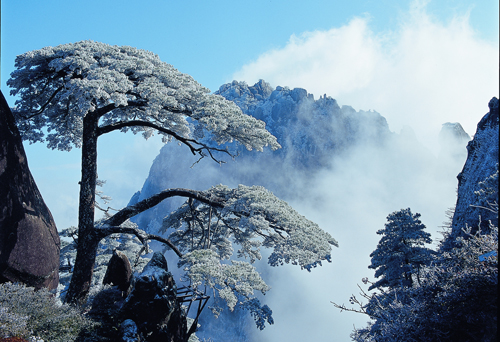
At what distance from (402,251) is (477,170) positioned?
13.0 ft

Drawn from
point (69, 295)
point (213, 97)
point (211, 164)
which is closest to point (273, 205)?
point (213, 97)

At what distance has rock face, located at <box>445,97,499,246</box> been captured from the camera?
745 cm

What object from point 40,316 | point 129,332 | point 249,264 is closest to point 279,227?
point 249,264

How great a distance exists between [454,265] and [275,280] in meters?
68.9

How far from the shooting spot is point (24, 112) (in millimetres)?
9125

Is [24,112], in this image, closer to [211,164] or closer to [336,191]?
[211,164]

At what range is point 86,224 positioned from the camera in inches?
337

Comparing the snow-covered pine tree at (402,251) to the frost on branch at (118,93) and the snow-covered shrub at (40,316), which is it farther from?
the snow-covered shrub at (40,316)

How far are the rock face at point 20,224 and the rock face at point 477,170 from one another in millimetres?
11290

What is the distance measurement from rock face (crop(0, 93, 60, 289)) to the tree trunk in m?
0.90

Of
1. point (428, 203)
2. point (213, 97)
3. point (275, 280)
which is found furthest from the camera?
point (428, 203)

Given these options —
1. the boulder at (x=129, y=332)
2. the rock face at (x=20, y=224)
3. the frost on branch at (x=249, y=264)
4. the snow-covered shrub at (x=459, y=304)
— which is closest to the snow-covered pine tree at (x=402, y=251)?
the frost on branch at (x=249, y=264)

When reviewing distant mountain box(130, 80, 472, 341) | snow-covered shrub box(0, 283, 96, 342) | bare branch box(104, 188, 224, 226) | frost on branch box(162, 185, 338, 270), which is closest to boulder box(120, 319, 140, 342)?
snow-covered shrub box(0, 283, 96, 342)

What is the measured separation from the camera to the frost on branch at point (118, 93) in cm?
695
